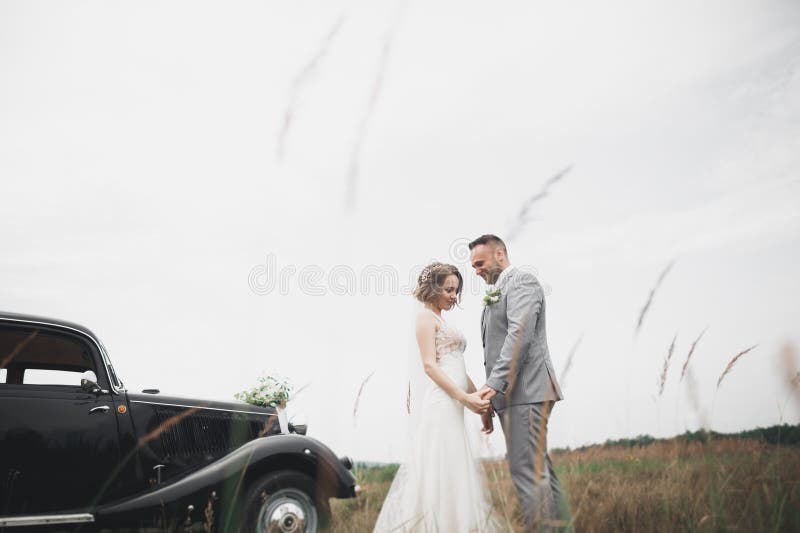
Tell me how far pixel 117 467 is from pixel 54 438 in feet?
1.67

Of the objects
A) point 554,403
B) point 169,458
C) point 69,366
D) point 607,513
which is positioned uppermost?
point 69,366

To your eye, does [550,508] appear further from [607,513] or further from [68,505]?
[68,505]

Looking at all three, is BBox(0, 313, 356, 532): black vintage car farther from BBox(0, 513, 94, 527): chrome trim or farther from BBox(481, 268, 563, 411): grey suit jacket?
BBox(481, 268, 563, 411): grey suit jacket

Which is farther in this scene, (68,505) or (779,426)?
(68,505)

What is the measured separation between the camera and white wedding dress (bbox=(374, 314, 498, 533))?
11.5ft

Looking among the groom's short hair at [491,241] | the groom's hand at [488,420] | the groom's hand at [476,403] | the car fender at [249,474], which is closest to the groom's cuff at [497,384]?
the groom's hand at [476,403]

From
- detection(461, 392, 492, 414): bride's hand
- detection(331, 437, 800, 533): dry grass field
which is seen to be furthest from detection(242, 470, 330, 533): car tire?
detection(461, 392, 492, 414): bride's hand

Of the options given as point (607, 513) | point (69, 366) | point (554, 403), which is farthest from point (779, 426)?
point (69, 366)

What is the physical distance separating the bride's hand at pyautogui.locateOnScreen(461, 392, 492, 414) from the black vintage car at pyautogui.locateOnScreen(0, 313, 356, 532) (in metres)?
1.48

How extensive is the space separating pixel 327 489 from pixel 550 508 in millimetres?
1998

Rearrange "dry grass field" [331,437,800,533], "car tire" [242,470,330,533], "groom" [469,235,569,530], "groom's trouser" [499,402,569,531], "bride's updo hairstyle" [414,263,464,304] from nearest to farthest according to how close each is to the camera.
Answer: "dry grass field" [331,437,800,533] → "groom's trouser" [499,402,569,531] → "groom" [469,235,569,530] → "bride's updo hairstyle" [414,263,464,304] → "car tire" [242,470,330,533]

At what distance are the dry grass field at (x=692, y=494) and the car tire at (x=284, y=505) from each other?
0.76ft

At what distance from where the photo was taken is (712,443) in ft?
10.0

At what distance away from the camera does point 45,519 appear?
3.90 meters
